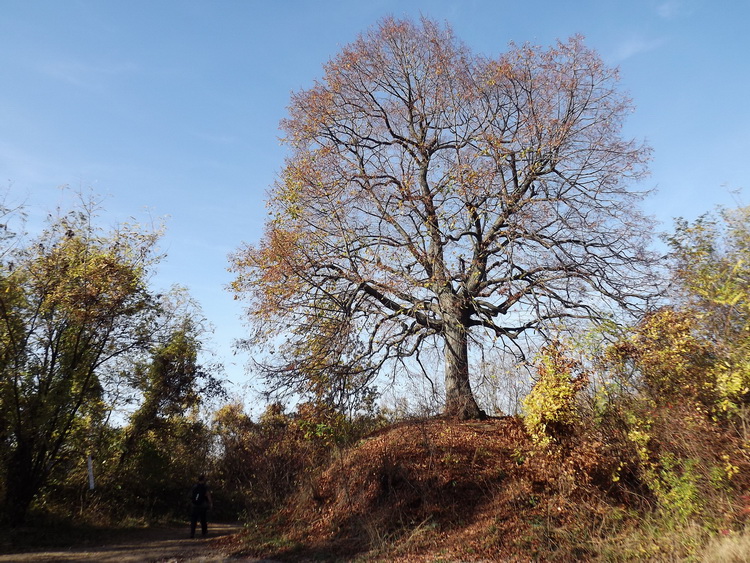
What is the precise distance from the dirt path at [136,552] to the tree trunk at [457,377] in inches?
285

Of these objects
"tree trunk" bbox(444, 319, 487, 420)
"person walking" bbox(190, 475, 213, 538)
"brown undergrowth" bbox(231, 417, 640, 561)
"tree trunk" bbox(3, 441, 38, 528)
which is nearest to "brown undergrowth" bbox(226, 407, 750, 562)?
"brown undergrowth" bbox(231, 417, 640, 561)

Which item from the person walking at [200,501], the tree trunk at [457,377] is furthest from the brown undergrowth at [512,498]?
the person walking at [200,501]

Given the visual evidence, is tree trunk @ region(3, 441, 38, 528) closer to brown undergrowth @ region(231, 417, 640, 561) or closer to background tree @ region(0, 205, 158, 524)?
background tree @ region(0, 205, 158, 524)

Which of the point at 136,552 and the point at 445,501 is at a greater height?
the point at 445,501

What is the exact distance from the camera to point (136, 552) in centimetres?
1264

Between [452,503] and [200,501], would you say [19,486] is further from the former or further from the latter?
[452,503]

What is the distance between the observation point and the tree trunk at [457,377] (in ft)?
52.1

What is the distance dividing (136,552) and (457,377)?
31.7ft

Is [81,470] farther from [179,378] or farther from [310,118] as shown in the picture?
[310,118]

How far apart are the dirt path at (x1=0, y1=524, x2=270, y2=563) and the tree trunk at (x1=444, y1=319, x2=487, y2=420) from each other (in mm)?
7235

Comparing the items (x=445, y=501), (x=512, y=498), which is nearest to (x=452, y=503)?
(x=445, y=501)

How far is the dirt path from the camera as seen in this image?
37.2 feet

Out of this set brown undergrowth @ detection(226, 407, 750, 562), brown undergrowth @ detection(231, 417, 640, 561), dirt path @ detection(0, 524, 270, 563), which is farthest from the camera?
dirt path @ detection(0, 524, 270, 563)

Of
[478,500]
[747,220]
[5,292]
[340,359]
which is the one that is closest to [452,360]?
[340,359]
